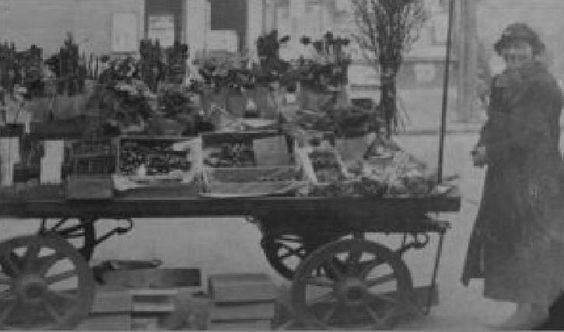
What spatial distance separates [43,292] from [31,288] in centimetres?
6

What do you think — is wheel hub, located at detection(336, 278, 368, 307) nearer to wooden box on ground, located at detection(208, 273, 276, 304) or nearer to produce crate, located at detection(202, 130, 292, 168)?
wooden box on ground, located at detection(208, 273, 276, 304)

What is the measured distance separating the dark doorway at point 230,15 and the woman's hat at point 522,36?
1.22m

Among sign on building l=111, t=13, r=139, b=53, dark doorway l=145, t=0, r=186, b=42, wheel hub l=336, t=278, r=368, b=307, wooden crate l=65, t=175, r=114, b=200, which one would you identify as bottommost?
wheel hub l=336, t=278, r=368, b=307

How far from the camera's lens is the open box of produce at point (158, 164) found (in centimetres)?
482

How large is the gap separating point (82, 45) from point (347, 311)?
177 cm

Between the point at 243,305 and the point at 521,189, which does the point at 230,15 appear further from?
the point at 521,189

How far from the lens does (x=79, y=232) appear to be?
5.44 m

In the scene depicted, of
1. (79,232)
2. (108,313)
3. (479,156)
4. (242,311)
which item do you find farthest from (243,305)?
(479,156)

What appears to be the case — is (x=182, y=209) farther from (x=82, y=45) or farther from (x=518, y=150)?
(x=518, y=150)

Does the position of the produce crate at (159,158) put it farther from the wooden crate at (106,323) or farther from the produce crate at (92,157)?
the wooden crate at (106,323)

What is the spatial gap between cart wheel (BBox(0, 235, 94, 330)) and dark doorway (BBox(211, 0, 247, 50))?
1.25 metres

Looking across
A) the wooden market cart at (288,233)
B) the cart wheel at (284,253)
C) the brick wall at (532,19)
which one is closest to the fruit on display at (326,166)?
the wooden market cart at (288,233)

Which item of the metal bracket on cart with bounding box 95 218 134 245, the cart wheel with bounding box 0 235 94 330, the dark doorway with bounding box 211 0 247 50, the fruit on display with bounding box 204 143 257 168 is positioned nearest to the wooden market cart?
the cart wheel with bounding box 0 235 94 330

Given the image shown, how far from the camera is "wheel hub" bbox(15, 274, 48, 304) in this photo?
484 cm
